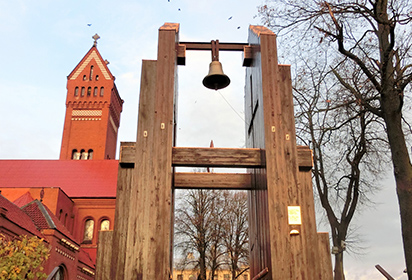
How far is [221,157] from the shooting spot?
696 cm

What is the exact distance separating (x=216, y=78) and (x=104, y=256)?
3.64 meters

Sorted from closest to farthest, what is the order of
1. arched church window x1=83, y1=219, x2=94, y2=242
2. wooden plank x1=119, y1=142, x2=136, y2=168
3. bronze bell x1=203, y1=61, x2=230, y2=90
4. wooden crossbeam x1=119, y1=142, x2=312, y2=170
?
wooden plank x1=119, y1=142, x2=136, y2=168 → wooden crossbeam x1=119, y1=142, x2=312, y2=170 → bronze bell x1=203, y1=61, x2=230, y2=90 → arched church window x1=83, y1=219, x2=94, y2=242

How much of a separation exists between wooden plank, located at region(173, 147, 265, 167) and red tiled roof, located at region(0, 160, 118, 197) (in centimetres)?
2475

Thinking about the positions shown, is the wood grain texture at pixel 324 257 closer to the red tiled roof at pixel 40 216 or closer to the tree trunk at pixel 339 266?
the tree trunk at pixel 339 266

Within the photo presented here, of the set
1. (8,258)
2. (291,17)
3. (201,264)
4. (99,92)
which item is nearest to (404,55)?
(291,17)

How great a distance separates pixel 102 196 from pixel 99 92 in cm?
1284

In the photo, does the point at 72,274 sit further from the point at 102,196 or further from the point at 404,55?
the point at 404,55

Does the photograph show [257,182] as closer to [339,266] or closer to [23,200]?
[339,266]

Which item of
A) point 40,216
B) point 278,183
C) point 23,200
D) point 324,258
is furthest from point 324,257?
point 23,200

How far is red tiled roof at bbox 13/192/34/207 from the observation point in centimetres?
2445

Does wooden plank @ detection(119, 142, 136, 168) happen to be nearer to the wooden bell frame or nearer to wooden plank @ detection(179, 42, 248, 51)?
the wooden bell frame

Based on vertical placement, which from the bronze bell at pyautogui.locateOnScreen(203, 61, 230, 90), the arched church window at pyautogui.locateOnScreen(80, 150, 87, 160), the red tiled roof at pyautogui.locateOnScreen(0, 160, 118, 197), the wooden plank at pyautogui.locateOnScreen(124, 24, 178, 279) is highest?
the arched church window at pyautogui.locateOnScreen(80, 150, 87, 160)

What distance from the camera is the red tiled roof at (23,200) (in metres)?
24.4

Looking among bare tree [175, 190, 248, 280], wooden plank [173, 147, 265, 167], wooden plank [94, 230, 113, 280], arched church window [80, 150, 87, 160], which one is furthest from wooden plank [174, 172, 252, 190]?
arched church window [80, 150, 87, 160]
